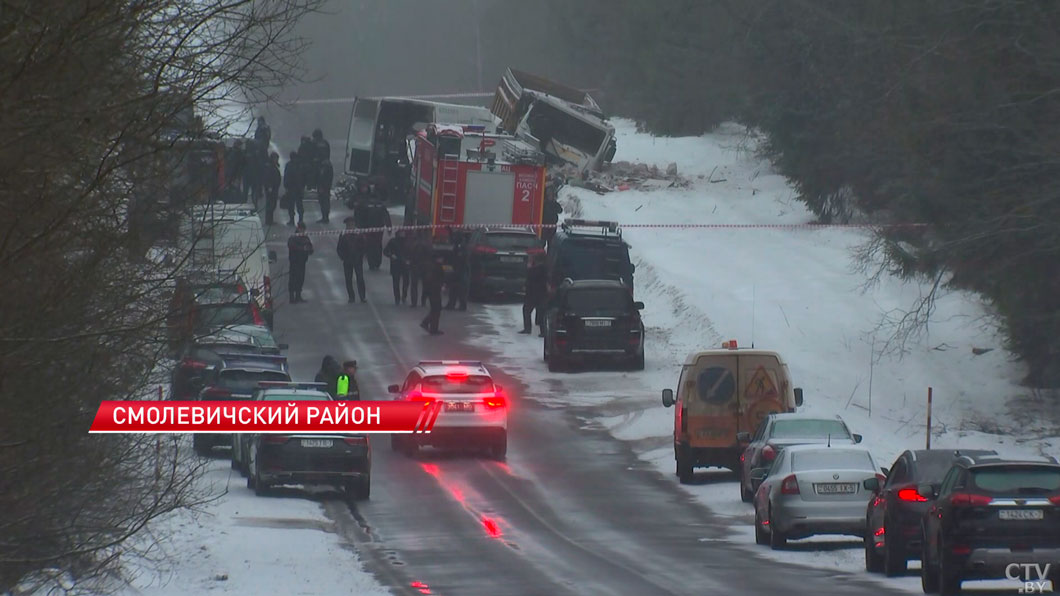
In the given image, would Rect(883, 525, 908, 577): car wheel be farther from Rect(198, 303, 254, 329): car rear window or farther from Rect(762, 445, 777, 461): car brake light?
Rect(198, 303, 254, 329): car rear window

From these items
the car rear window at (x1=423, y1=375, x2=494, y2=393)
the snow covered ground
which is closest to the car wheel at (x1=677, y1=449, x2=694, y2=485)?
the snow covered ground

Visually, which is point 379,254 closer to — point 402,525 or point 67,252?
point 402,525

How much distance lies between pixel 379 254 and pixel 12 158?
35.1 m

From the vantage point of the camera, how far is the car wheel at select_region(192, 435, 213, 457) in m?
26.7

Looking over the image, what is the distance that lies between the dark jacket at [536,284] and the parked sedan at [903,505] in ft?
61.2

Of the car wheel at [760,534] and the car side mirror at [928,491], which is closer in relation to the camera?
the car side mirror at [928,491]

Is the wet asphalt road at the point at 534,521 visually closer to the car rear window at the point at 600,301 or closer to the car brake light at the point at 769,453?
the car brake light at the point at 769,453

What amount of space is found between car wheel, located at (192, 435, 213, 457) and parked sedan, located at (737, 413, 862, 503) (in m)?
8.95

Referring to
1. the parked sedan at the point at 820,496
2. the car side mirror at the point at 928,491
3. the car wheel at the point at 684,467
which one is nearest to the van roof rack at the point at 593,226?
the car wheel at the point at 684,467

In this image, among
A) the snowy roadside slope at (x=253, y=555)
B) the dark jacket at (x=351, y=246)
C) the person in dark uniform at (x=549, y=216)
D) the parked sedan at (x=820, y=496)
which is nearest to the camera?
the snowy roadside slope at (x=253, y=555)

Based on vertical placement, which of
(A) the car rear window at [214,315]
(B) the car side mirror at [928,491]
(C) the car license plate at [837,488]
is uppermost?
(A) the car rear window at [214,315]

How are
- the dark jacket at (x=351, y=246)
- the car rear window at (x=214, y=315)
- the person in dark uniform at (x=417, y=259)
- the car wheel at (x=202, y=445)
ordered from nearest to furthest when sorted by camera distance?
the car rear window at (x=214, y=315), the car wheel at (x=202, y=445), the person in dark uniform at (x=417, y=259), the dark jacket at (x=351, y=246)

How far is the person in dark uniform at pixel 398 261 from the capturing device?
1556 inches

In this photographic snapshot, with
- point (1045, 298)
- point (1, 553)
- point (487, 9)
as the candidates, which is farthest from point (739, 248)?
point (487, 9)
